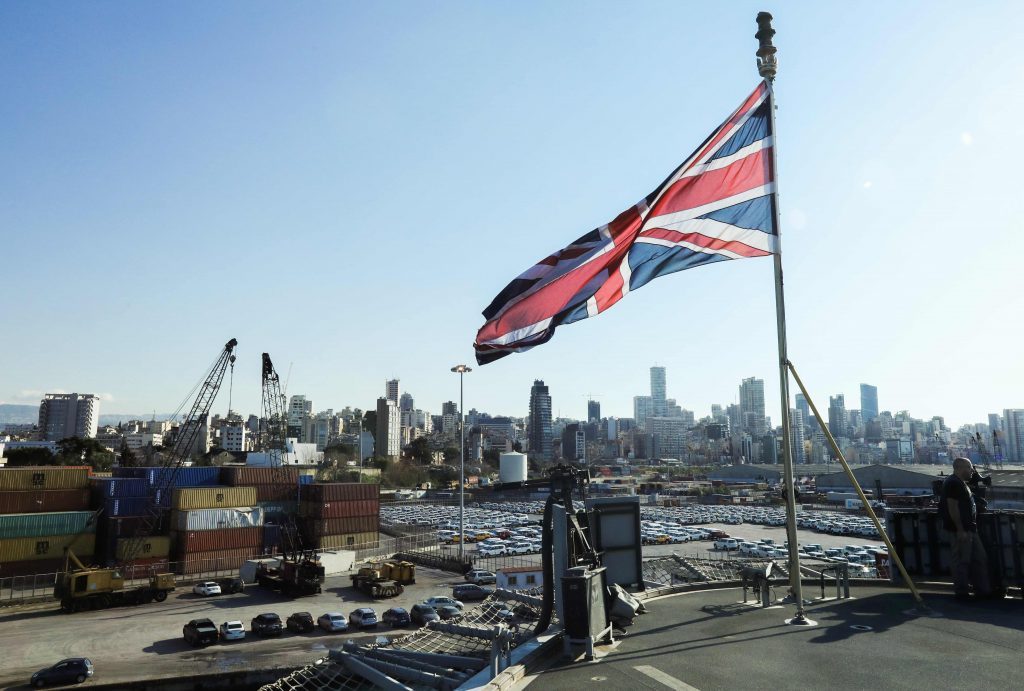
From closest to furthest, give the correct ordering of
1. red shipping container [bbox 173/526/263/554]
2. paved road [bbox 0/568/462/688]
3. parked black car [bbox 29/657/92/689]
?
parked black car [bbox 29/657/92/689]
paved road [bbox 0/568/462/688]
red shipping container [bbox 173/526/263/554]

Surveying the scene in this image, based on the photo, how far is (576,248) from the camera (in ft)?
51.8

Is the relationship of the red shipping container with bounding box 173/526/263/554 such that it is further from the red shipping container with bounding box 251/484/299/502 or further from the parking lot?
the red shipping container with bounding box 251/484/299/502

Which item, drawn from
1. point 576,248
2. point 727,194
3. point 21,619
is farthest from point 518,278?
point 21,619

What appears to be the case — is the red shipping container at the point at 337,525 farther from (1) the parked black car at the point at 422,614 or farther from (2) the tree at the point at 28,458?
(2) the tree at the point at 28,458

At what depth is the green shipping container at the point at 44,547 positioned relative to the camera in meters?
53.2

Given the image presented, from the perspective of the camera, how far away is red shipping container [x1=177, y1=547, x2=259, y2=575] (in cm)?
5978

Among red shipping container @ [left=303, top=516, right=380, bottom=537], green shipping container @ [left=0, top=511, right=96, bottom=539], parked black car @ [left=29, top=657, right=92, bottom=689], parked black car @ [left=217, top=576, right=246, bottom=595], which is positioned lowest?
parked black car @ [left=217, top=576, right=246, bottom=595]

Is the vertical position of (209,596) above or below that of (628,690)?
below

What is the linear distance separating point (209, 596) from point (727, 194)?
168 feet

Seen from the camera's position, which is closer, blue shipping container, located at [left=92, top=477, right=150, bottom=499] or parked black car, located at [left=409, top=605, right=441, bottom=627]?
parked black car, located at [left=409, top=605, right=441, bottom=627]

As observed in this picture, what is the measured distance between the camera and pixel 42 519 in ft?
183

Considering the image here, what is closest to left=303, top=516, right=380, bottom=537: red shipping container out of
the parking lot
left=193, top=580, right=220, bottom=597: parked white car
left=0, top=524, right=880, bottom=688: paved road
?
the parking lot

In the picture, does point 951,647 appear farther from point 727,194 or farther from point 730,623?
point 727,194

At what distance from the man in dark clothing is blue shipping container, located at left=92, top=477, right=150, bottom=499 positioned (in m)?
67.9
